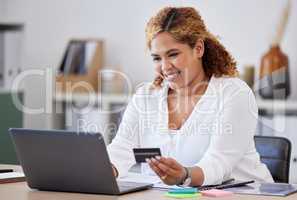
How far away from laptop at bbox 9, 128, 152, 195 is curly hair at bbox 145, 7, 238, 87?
23.6 inches

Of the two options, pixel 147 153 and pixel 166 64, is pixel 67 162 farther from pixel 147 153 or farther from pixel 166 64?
pixel 166 64

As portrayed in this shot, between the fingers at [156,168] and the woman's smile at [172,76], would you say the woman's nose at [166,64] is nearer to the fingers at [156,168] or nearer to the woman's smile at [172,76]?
the woman's smile at [172,76]

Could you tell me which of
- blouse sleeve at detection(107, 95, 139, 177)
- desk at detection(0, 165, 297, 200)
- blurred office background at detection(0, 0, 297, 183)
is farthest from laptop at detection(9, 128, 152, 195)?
blurred office background at detection(0, 0, 297, 183)

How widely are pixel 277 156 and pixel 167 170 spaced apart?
0.67m

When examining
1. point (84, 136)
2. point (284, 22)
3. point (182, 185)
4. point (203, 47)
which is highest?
point (284, 22)

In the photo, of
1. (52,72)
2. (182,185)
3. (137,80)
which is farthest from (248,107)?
(52,72)

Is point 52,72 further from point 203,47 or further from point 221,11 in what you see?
point 203,47

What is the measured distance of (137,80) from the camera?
179 inches

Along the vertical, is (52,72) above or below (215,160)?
above

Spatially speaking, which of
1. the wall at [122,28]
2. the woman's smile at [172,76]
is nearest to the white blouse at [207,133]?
the woman's smile at [172,76]

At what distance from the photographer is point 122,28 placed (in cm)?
461

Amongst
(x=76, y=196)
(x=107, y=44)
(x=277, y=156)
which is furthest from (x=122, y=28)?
(x=76, y=196)

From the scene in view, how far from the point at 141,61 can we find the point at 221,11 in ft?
2.18

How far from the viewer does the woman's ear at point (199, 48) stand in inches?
89.8
